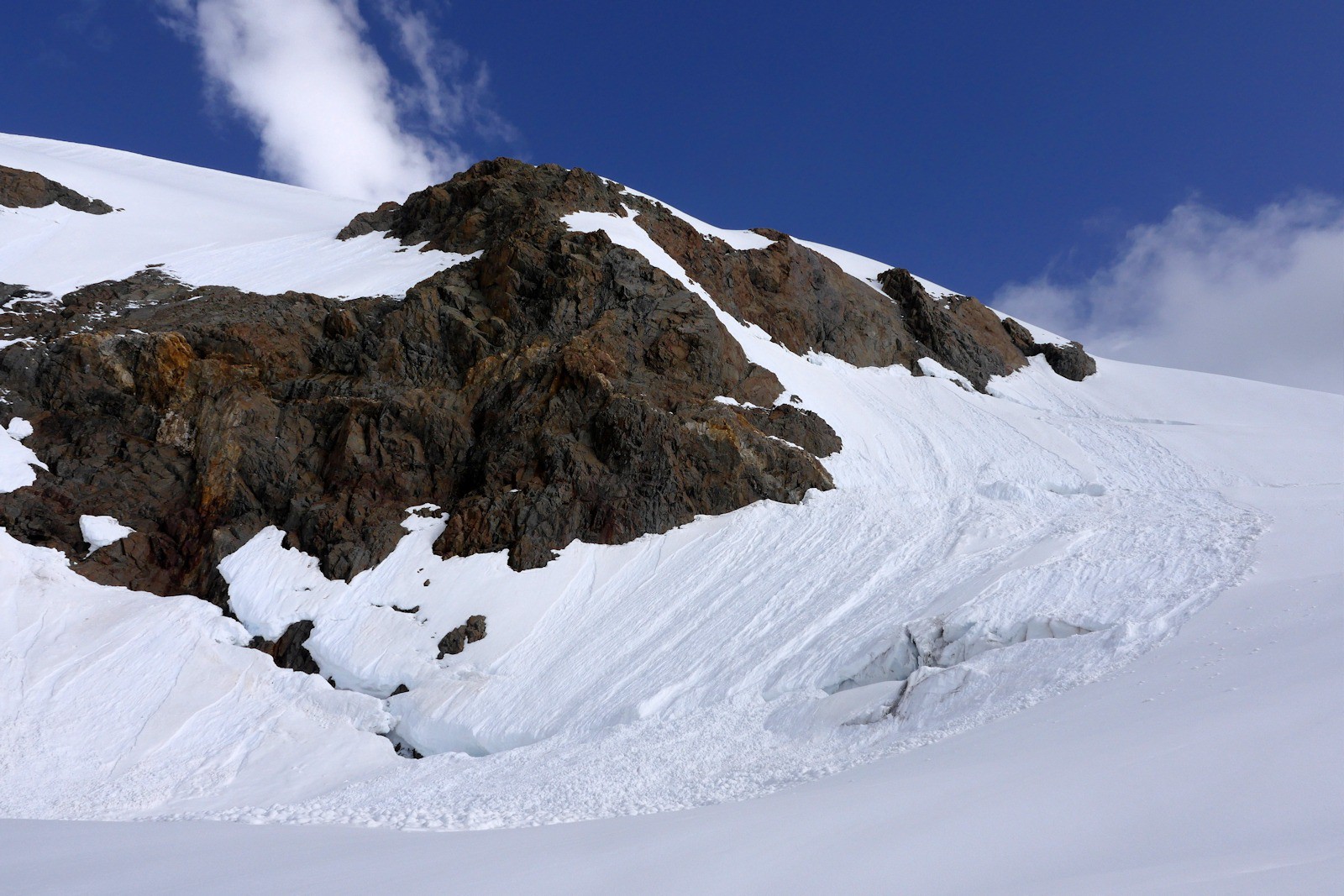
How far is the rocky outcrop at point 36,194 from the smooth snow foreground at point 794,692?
20.3m

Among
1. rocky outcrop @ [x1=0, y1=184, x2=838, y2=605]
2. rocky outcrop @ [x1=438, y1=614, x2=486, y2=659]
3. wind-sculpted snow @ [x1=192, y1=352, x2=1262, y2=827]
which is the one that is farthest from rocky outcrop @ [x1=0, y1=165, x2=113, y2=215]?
rocky outcrop @ [x1=438, y1=614, x2=486, y2=659]

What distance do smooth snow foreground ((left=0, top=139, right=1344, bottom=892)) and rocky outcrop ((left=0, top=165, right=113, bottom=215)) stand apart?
2029 centimetres

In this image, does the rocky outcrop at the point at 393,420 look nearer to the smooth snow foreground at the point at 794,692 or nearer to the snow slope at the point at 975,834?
the smooth snow foreground at the point at 794,692

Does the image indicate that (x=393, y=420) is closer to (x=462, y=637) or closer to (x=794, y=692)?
(x=462, y=637)

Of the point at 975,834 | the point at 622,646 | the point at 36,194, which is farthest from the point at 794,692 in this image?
the point at 36,194

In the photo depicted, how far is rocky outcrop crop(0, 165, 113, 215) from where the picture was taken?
1422 inches

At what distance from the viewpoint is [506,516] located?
69.9 feet

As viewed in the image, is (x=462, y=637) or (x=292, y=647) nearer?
(x=462, y=637)

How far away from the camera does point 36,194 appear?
3675cm

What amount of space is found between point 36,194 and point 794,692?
44314 millimetres

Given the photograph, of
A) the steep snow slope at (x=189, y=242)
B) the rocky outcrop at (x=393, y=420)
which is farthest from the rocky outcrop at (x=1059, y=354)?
the steep snow slope at (x=189, y=242)

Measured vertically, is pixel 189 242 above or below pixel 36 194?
below

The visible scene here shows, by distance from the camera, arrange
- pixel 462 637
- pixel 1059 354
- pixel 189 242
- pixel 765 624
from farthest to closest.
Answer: pixel 1059 354, pixel 189 242, pixel 462 637, pixel 765 624

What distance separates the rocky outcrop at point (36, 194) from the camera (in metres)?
36.1
